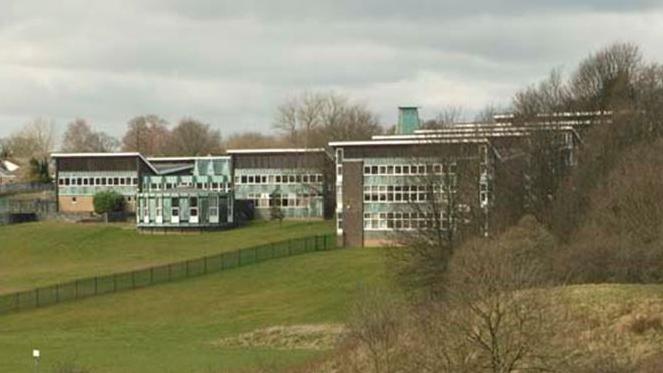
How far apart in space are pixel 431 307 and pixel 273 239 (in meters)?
63.4

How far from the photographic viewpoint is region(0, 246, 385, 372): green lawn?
42250mm

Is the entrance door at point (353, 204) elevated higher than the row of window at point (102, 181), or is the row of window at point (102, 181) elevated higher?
the row of window at point (102, 181)

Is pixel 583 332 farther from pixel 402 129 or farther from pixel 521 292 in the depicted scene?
pixel 402 129

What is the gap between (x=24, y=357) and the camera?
1761 inches

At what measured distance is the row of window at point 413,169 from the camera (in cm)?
6216

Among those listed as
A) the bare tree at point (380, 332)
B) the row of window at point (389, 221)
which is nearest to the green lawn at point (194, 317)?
the row of window at point (389, 221)

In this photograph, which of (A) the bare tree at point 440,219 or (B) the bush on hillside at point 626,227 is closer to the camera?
(B) the bush on hillside at point 626,227

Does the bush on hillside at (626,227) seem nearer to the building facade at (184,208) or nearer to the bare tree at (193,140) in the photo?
the building facade at (184,208)

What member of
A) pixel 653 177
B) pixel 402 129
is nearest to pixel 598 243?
pixel 653 177

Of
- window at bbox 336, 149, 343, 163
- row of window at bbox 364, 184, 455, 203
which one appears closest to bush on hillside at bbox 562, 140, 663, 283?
row of window at bbox 364, 184, 455, 203

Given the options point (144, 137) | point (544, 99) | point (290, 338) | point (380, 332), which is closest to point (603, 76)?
point (544, 99)

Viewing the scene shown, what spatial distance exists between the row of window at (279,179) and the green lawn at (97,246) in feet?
16.9

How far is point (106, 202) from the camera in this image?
4235 inches

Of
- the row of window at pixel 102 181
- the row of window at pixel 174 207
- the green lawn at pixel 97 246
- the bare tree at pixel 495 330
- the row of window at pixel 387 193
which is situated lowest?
the green lawn at pixel 97 246
